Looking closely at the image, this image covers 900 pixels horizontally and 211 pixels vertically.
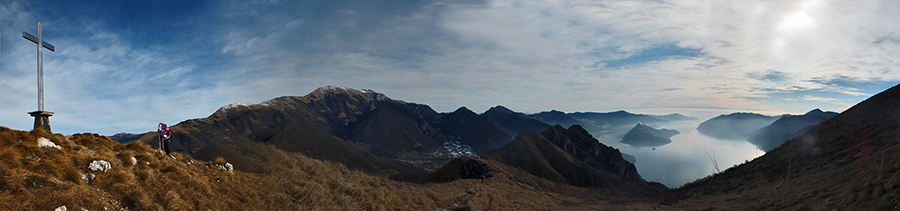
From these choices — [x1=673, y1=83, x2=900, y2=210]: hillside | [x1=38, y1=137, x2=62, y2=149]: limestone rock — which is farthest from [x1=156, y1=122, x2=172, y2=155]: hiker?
[x1=673, y1=83, x2=900, y2=210]: hillside

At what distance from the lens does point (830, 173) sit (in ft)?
51.6

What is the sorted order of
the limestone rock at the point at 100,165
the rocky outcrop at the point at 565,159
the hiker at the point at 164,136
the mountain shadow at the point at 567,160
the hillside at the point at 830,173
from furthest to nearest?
the rocky outcrop at the point at 565,159 < the mountain shadow at the point at 567,160 < the hiker at the point at 164,136 < the hillside at the point at 830,173 < the limestone rock at the point at 100,165

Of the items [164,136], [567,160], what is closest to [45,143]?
[164,136]

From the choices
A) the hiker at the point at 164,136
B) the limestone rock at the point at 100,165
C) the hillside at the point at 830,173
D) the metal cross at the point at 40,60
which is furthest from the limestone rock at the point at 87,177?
the hillside at the point at 830,173

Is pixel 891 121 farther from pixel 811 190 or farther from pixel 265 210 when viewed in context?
pixel 265 210

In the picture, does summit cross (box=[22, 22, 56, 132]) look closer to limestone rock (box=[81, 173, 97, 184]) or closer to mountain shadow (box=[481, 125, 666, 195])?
limestone rock (box=[81, 173, 97, 184])

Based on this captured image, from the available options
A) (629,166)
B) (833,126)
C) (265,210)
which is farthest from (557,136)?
(265,210)

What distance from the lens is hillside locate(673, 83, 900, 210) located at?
923 centimetres

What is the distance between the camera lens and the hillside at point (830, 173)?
30.3ft

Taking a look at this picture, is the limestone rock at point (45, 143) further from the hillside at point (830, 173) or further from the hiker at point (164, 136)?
the hillside at point (830, 173)

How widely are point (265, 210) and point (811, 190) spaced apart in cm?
2088

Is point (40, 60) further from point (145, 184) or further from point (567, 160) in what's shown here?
point (567, 160)

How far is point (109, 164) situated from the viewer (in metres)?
7.24

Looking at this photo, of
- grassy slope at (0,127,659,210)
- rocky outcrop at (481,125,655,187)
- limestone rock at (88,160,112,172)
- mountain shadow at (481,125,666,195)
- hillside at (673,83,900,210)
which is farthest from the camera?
rocky outcrop at (481,125,655,187)
